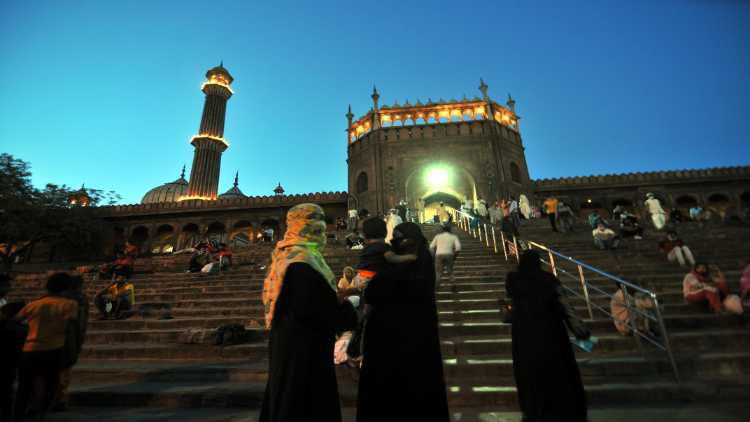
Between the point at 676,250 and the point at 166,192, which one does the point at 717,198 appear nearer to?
the point at 676,250

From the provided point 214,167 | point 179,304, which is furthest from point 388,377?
point 214,167

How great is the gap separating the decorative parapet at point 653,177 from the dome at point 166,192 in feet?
112

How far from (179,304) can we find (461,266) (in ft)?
19.8

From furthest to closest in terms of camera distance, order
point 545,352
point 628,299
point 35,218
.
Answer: point 35,218 < point 628,299 < point 545,352

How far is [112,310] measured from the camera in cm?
623

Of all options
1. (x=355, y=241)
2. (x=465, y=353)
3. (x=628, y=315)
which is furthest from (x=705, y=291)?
(x=355, y=241)

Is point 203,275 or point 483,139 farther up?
point 483,139

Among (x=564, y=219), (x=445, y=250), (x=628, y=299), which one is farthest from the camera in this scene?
(x=564, y=219)

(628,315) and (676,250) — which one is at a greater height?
(676,250)

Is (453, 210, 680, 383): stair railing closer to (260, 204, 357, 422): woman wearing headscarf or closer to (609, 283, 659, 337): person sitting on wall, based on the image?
(609, 283, 659, 337): person sitting on wall

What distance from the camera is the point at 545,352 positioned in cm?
257

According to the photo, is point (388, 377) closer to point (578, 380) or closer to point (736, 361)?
point (578, 380)

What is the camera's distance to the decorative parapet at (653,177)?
2014 centimetres

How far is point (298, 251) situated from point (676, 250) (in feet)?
26.1
